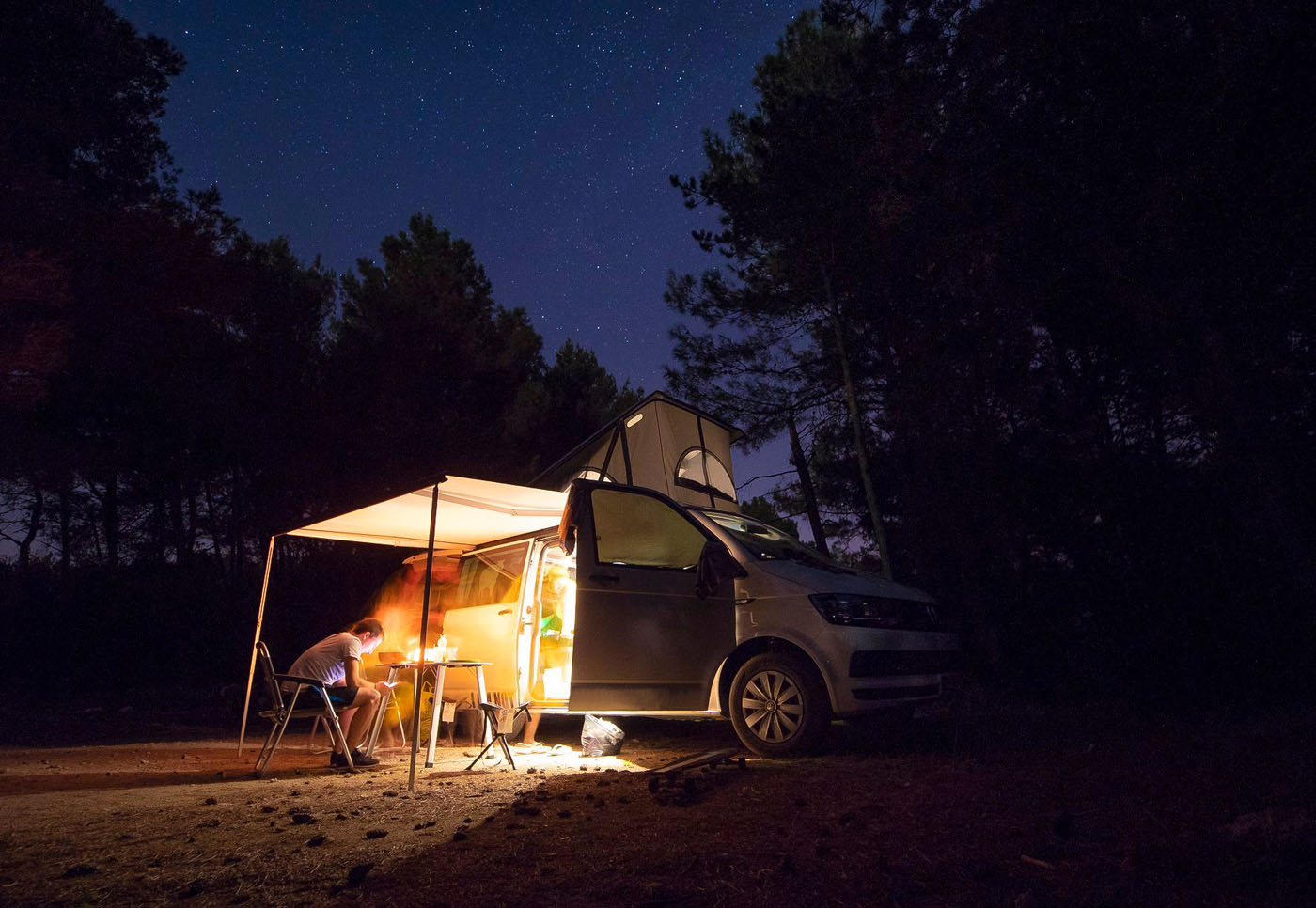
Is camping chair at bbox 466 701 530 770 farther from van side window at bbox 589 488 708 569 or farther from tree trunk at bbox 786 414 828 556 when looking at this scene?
tree trunk at bbox 786 414 828 556

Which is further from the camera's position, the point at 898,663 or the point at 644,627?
the point at 644,627

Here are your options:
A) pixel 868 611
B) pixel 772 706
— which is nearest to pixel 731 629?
pixel 772 706

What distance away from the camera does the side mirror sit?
5.85m

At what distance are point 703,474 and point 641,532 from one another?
12.7 feet

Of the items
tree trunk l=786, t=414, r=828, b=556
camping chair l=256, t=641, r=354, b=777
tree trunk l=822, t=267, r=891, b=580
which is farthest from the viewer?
tree trunk l=786, t=414, r=828, b=556

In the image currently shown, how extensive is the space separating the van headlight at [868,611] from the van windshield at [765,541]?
51cm

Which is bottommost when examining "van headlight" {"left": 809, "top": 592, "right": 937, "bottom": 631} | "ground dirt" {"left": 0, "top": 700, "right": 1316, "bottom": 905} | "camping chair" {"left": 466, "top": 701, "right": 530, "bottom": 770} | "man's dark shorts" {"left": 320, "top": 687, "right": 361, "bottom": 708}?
"ground dirt" {"left": 0, "top": 700, "right": 1316, "bottom": 905}

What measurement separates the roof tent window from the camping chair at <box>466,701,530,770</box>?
3.81m

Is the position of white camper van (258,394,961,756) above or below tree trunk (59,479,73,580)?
below

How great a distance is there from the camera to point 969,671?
36.7 feet

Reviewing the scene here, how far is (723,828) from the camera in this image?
3.66 meters

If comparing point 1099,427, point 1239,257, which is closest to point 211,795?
point 1239,257

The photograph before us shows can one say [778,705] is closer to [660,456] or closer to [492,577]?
[492,577]

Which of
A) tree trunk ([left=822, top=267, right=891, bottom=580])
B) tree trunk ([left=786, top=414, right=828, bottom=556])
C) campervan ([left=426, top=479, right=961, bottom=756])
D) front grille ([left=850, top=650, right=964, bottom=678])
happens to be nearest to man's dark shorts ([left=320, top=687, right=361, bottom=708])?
campervan ([left=426, top=479, right=961, bottom=756])
